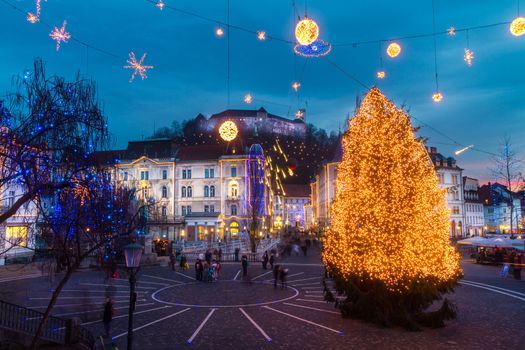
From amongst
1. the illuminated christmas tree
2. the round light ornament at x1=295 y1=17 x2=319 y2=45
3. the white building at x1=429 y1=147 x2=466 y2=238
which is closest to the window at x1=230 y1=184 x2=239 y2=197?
the white building at x1=429 y1=147 x2=466 y2=238

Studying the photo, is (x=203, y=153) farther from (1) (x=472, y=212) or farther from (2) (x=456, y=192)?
(1) (x=472, y=212)

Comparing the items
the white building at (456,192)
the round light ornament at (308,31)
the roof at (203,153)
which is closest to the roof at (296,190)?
the white building at (456,192)

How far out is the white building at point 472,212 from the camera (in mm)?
86525

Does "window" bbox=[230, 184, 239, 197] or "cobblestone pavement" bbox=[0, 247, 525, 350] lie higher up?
"window" bbox=[230, 184, 239, 197]

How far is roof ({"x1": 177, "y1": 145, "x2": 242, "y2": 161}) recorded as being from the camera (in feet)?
236

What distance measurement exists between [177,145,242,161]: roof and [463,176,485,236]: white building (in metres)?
51.3

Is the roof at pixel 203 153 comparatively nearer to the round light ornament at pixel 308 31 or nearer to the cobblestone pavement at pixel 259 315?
the cobblestone pavement at pixel 259 315

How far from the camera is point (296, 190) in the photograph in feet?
501

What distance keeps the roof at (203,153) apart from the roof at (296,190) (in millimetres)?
78735

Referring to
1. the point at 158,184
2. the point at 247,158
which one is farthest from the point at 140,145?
the point at 247,158

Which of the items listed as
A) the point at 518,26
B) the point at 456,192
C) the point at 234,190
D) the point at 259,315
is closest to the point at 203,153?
the point at 234,190

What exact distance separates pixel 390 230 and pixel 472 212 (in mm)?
85270

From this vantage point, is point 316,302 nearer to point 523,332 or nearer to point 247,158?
point 523,332

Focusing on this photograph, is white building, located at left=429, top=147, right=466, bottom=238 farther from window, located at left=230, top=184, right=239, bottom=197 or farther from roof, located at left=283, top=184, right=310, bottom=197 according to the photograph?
roof, located at left=283, top=184, right=310, bottom=197
